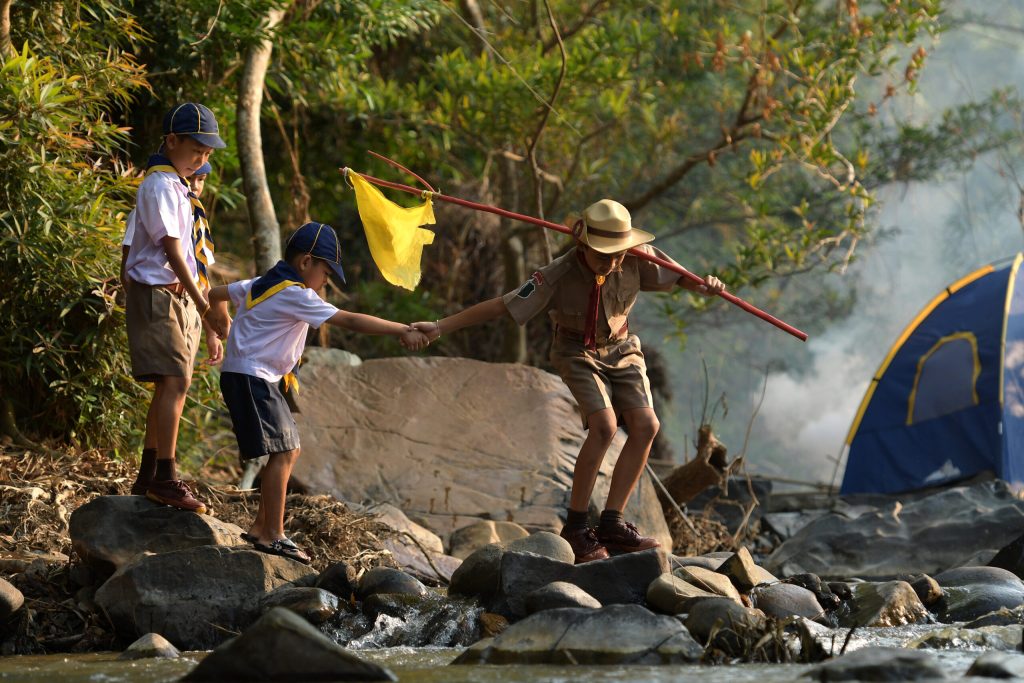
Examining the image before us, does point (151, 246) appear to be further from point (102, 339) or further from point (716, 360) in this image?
point (716, 360)

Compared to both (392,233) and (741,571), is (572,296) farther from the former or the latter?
(741,571)

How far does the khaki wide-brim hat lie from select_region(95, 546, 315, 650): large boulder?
1850 mm

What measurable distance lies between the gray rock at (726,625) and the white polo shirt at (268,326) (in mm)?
1837

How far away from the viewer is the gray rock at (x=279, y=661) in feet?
12.1

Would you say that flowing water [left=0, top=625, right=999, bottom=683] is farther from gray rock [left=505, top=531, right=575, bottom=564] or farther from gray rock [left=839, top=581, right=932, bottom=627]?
gray rock [left=839, top=581, right=932, bottom=627]

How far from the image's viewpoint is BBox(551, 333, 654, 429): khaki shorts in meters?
5.29

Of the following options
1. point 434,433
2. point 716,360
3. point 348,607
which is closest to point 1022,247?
point 716,360

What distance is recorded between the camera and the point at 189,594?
4.83 m

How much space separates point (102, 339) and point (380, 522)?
178cm

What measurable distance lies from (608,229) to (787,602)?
1.74 m

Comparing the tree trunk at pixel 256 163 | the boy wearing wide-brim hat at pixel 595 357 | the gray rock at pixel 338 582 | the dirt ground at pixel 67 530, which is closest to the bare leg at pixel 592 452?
the boy wearing wide-brim hat at pixel 595 357

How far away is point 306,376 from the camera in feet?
27.3

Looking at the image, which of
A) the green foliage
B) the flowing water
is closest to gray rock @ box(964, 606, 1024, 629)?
the flowing water

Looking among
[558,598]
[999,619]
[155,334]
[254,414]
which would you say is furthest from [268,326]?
[999,619]
